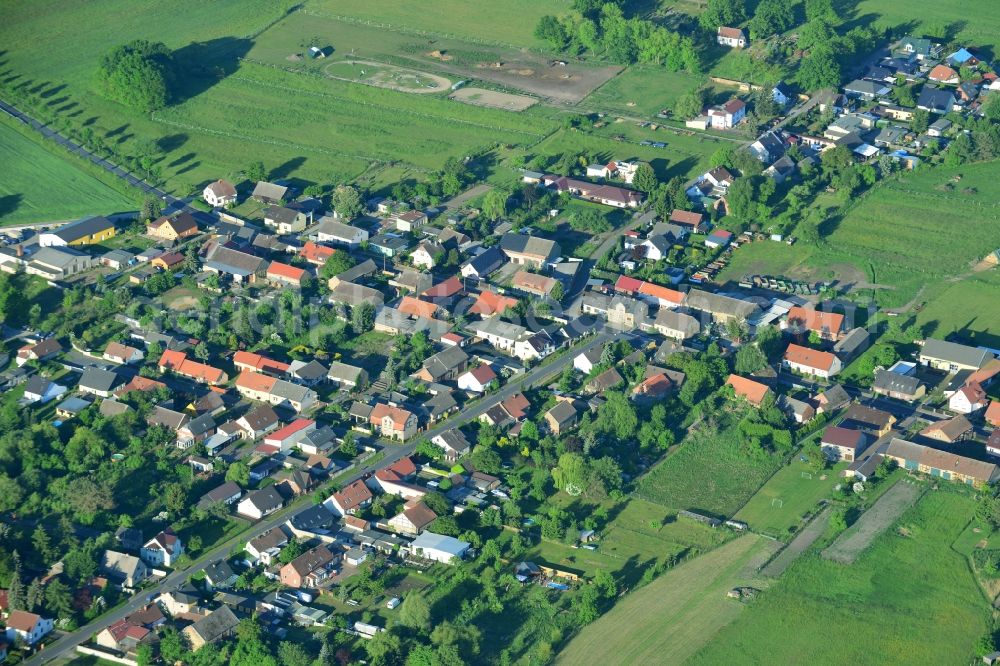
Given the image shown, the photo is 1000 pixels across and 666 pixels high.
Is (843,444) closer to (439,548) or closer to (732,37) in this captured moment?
(439,548)

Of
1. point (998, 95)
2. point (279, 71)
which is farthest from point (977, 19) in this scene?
point (279, 71)

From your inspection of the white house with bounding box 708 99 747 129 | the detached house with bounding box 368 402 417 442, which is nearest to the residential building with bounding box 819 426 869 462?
the detached house with bounding box 368 402 417 442

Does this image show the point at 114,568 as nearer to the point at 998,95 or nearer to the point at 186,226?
the point at 186,226

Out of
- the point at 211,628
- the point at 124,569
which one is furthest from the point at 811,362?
the point at 124,569

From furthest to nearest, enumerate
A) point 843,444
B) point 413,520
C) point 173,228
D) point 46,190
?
point 46,190 → point 173,228 → point 843,444 → point 413,520

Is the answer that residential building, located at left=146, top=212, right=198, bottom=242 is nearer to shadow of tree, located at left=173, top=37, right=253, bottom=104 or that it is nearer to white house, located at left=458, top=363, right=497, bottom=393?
shadow of tree, located at left=173, top=37, right=253, bottom=104
